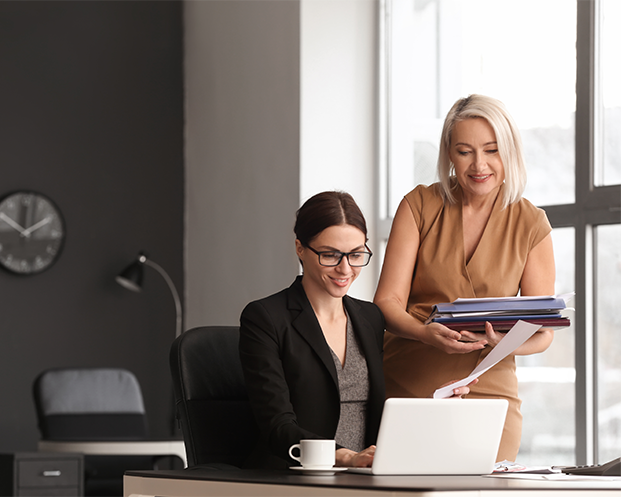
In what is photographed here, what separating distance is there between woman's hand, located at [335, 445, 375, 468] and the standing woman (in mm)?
446

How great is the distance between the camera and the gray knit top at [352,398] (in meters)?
2.02

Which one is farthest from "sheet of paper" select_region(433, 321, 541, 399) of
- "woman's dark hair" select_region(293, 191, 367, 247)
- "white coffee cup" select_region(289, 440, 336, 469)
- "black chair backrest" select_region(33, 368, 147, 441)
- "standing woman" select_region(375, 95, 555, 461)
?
"black chair backrest" select_region(33, 368, 147, 441)

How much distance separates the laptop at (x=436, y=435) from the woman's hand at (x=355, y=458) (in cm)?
15

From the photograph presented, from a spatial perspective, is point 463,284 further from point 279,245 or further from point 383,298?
point 279,245

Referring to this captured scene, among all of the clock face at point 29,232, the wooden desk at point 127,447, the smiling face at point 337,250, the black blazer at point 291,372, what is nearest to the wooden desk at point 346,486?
the black blazer at point 291,372

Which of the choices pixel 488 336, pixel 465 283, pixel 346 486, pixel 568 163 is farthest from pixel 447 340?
pixel 568 163

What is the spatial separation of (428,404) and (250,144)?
416 cm

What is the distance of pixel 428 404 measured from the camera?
1502 mm

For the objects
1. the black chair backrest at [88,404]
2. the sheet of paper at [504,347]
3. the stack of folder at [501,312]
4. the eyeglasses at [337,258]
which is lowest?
the black chair backrest at [88,404]

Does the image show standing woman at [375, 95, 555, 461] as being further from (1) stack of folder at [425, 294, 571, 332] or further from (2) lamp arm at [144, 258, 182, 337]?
(2) lamp arm at [144, 258, 182, 337]

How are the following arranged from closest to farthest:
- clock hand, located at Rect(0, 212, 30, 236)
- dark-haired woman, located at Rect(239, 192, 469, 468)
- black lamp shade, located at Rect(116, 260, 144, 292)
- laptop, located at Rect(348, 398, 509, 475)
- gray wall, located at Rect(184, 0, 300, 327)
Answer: laptop, located at Rect(348, 398, 509, 475) < dark-haired woman, located at Rect(239, 192, 469, 468) < gray wall, located at Rect(184, 0, 300, 327) < clock hand, located at Rect(0, 212, 30, 236) < black lamp shade, located at Rect(116, 260, 144, 292)

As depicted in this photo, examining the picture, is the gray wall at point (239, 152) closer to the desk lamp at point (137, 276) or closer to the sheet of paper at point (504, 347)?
the desk lamp at point (137, 276)

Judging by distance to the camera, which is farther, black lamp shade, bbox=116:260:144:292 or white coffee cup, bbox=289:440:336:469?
black lamp shade, bbox=116:260:144:292

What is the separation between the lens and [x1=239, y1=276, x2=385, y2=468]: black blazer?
1937mm
